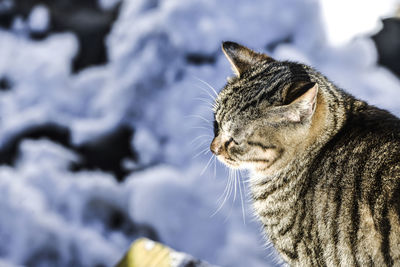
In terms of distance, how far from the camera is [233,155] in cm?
107

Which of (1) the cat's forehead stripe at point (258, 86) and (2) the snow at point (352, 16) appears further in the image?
(2) the snow at point (352, 16)

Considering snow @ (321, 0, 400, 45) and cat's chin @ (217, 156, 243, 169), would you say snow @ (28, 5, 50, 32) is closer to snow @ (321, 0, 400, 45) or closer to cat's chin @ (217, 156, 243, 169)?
snow @ (321, 0, 400, 45)

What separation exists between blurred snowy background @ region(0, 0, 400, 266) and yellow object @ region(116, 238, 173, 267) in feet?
1.38

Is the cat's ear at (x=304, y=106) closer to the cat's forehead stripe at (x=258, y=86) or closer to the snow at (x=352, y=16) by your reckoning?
the cat's forehead stripe at (x=258, y=86)

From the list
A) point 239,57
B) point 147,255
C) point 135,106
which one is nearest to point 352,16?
point 135,106

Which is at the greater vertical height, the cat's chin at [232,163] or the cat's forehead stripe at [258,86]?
Result: the cat's forehead stripe at [258,86]

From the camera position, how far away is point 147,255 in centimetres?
132

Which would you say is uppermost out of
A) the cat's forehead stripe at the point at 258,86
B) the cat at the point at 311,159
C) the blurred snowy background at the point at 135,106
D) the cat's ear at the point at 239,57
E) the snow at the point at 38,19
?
the snow at the point at 38,19

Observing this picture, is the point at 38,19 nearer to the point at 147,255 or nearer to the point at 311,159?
the point at 147,255

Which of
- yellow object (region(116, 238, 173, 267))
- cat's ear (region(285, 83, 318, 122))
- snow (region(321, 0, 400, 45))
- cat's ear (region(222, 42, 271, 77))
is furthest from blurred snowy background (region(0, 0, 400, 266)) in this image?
cat's ear (region(285, 83, 318, 122))

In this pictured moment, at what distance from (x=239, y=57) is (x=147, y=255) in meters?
0.60

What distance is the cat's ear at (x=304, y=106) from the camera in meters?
Answer: 0.90

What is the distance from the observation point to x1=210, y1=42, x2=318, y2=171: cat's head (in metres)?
0.98

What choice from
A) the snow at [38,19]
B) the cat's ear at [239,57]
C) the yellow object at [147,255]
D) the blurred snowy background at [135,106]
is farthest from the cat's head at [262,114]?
the snow at [38,19]
